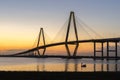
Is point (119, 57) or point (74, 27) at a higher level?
point (74, 27)

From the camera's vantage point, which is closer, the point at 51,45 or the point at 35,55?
the point at 51,45

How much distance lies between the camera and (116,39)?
80250 millimetres

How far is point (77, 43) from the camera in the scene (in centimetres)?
8019

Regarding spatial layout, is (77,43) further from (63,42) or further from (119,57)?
(119,57)
